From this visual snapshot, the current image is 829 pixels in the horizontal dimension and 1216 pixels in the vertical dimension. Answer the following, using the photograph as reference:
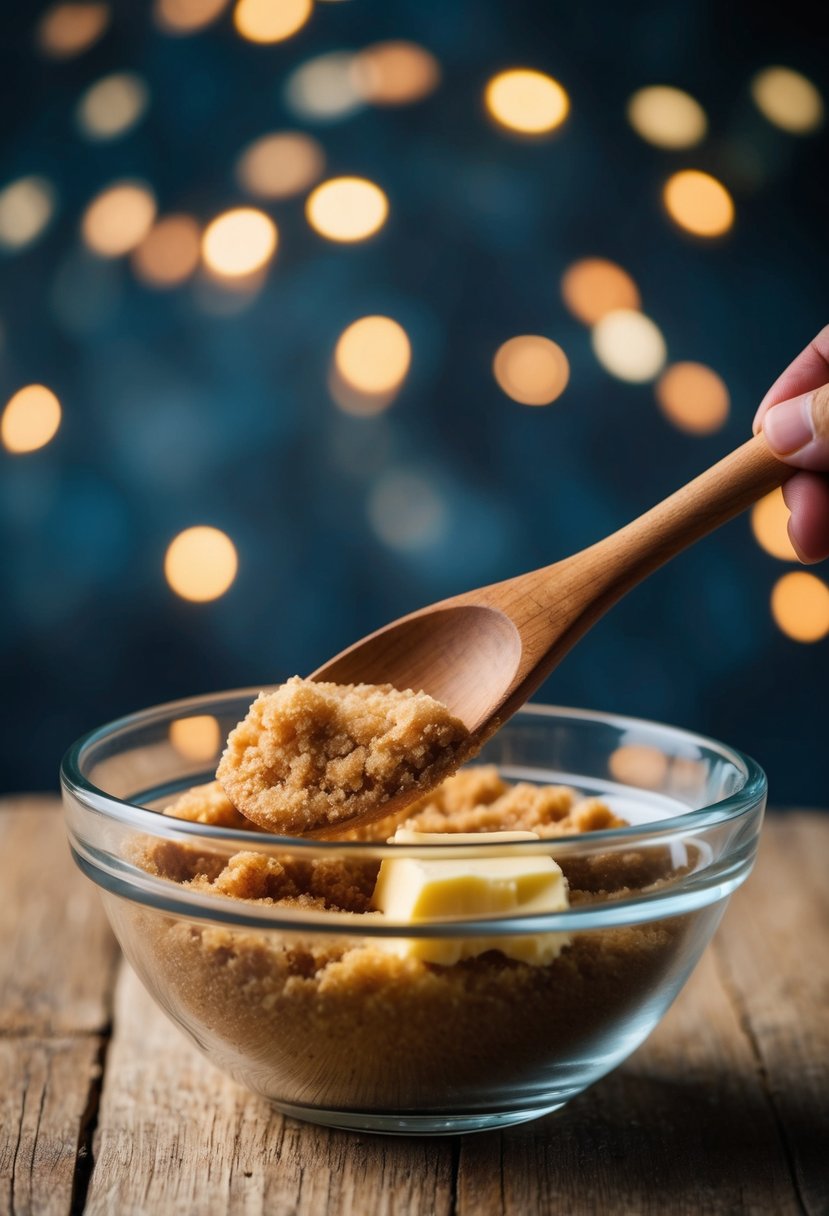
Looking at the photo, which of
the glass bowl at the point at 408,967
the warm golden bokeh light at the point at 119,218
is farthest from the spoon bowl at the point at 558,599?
the warm golden bokeh light at the point at 119,218

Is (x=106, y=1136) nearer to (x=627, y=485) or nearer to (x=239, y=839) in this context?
(x=239, y=839)

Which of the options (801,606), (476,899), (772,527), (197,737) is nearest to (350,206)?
(772,527)

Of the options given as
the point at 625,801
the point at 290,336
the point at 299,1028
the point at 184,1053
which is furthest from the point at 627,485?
the point at 299,1028

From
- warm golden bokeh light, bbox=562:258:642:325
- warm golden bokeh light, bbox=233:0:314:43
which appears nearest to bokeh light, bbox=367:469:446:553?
warm golden bokeh light, bbox=562:258:642:325

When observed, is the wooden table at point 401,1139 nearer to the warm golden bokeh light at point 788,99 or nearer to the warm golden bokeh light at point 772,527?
the warm golden bokeh light at point 772,527

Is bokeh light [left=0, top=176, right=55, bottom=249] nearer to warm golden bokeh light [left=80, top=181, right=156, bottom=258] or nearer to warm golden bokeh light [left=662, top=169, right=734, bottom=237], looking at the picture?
warm golden bokeh light [left=80, top=181, right=156, bottom=258]

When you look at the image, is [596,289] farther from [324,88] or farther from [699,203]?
[324,88]

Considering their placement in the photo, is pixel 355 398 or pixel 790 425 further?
pixel 355 398
